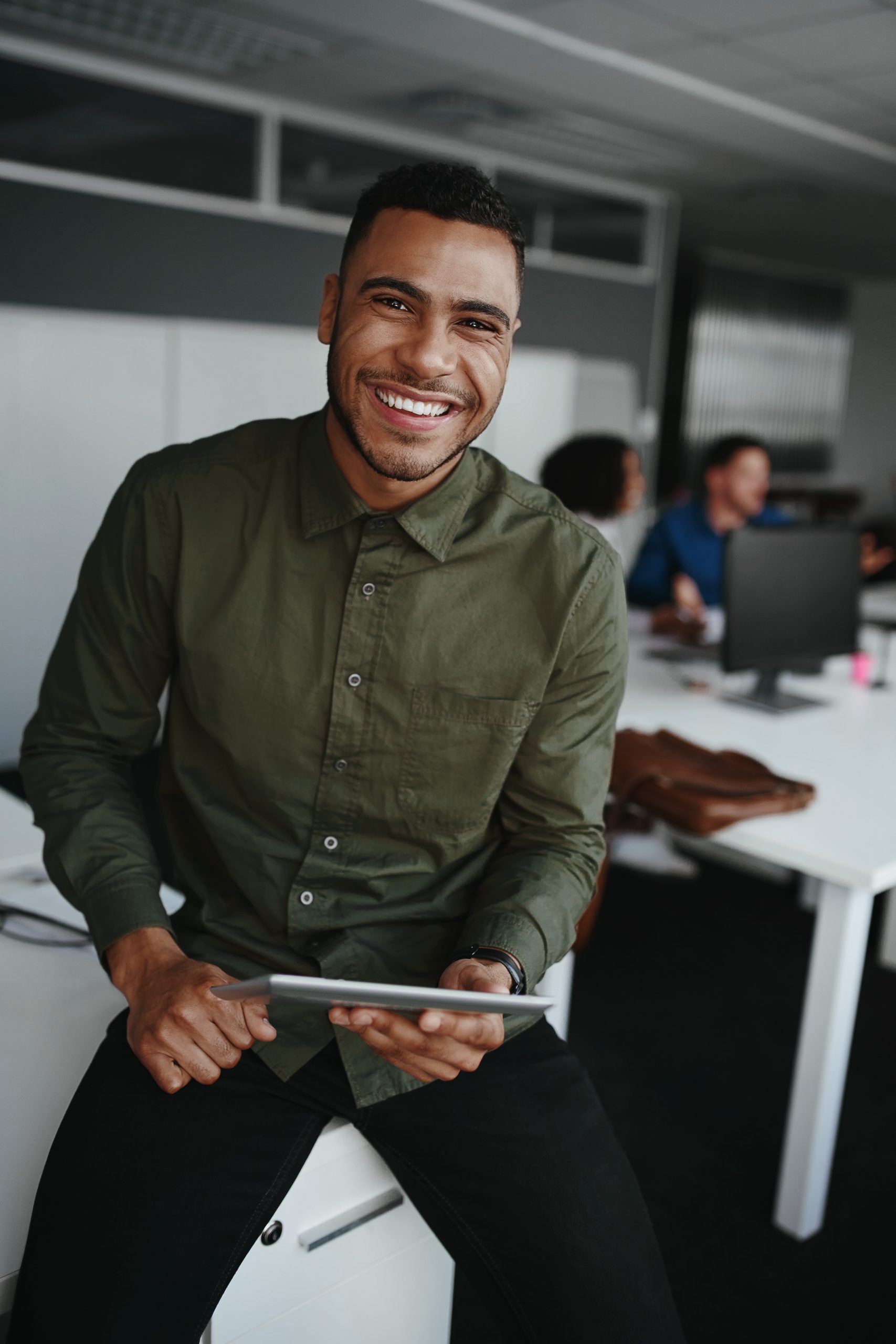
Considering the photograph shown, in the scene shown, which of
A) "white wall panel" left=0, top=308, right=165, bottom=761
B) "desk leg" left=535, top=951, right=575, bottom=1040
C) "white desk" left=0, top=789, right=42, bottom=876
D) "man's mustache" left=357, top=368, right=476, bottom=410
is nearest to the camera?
"man's mustache" left=357, top=368, right=476, bottom=410

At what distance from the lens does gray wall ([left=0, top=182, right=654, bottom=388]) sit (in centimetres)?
452

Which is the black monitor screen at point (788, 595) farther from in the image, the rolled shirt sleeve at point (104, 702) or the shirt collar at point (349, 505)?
the rolled shirt sleeve at point (104, 702)

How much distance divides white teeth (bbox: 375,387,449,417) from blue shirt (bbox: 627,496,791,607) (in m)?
3.06

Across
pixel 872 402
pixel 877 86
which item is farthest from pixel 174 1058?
pixel 872 402

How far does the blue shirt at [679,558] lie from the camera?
4289 millimetres

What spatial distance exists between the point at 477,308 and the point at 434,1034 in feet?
2.60

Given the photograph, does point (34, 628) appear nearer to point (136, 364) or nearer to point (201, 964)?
point (136, 364)

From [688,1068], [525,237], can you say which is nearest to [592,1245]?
[525,237]

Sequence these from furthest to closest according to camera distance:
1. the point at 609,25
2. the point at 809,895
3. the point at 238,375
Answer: the point at 238,375
the point at 609,25
the point at 809,895

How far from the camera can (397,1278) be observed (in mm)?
1330

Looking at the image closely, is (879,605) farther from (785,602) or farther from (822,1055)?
(822,1055)

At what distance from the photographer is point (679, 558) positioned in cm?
431

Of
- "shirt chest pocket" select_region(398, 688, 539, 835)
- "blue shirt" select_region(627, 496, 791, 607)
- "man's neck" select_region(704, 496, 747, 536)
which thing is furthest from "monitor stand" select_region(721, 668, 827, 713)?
"shirt chest pocket" select_region(398, 688, 539, 835)

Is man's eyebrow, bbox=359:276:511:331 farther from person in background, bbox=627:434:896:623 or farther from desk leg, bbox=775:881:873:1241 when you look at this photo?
person in background, bbox=627:434:896:623
